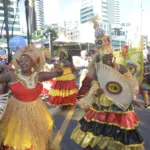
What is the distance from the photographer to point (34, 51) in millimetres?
3684

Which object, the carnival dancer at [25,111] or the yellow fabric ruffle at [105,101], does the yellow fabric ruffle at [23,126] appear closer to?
the carnival dancer at [25,111]

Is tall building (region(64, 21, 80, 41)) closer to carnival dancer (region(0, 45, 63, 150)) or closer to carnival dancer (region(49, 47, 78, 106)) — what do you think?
carnival dancer (region(49, 47, 78, 106))

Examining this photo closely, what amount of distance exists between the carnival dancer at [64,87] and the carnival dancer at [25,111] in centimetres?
403

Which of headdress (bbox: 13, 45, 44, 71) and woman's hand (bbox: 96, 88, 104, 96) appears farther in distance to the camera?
woman's hand (bbox: 96, 88, 104, 96)

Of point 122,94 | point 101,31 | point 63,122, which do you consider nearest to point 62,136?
point 63,122

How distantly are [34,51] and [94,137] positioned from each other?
1552mm

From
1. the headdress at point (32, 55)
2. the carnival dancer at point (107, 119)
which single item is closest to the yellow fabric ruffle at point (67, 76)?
the carnival dancer at point (107, 119)

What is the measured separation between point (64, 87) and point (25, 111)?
4469 mm

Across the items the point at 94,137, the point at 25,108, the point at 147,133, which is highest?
the point at 25,108

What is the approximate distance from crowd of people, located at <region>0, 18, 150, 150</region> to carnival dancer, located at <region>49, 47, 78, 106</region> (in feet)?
11.3

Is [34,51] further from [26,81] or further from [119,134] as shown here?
[119,134]

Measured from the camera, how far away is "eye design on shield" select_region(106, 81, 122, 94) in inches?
153

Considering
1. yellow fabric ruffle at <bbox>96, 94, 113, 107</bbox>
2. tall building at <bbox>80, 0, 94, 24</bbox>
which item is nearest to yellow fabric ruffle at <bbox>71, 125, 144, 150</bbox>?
yellow fabric ruffle at <bbox>96, 94, 113, 107</bbox>

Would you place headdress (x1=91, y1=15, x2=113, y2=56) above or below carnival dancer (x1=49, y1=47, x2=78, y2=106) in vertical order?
above
